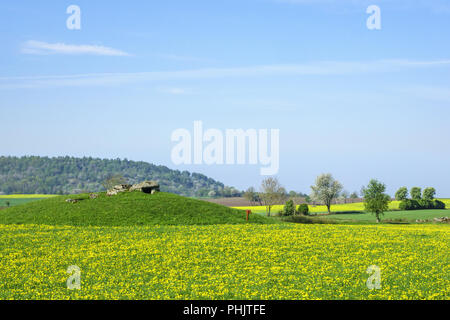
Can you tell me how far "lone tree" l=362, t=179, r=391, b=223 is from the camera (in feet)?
270

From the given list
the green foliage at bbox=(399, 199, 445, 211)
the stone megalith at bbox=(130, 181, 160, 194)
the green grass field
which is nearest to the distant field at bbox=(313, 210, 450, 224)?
the green foliage at bbox=(399, 199, 445, 211)

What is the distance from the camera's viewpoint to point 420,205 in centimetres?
12531

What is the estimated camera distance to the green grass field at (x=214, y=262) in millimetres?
23422

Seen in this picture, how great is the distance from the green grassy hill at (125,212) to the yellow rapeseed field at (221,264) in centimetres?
964

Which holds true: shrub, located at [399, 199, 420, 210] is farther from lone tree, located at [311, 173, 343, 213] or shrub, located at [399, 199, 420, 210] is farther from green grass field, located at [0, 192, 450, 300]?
green grass field, located at [0, 192, 450, 300]

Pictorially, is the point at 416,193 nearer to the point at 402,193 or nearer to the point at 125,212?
the point at 402,193

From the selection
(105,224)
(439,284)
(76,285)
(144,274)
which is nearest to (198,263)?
(144,274)

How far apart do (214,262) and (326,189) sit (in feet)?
345

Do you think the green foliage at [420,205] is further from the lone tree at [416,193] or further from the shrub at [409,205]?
the lone tree at [416,193]

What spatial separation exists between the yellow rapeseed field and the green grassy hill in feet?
31.6
